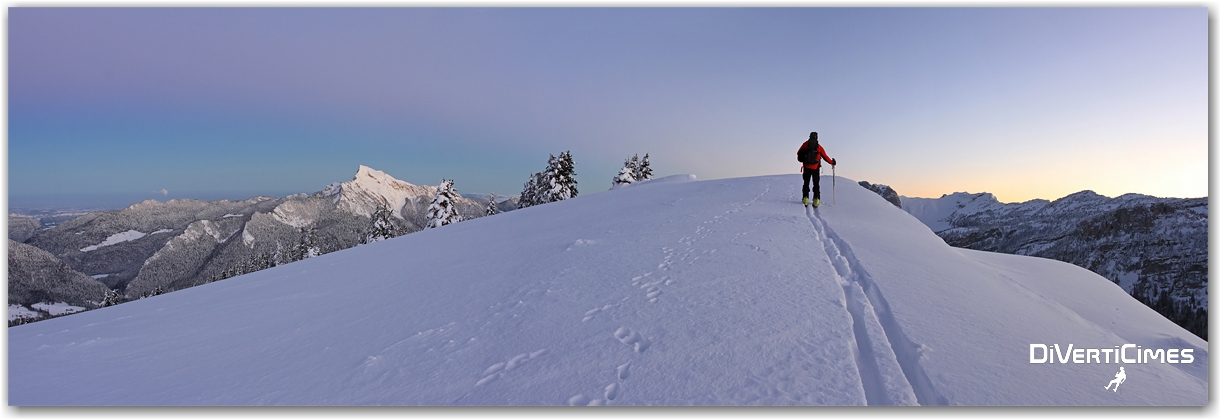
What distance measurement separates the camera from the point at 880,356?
3.10 metres

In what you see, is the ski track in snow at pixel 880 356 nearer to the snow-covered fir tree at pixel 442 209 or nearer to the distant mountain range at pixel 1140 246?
the snow-covered fir tree at pixel 442 209

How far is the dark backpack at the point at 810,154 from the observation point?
10.6m

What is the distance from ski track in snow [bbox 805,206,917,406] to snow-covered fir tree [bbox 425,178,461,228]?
30.0m

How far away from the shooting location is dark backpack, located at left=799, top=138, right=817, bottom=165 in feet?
34.8

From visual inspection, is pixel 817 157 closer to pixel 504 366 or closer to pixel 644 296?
pixel 644 296

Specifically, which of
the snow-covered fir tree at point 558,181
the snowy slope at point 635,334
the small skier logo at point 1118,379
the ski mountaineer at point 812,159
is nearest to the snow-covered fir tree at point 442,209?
the snow-covered fir tree at point 558,181

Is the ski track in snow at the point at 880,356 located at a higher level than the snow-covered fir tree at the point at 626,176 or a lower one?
lower

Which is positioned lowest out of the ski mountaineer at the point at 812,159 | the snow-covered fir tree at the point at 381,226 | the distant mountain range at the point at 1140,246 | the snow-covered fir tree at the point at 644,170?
the distant mountain range at the point at 1140,246

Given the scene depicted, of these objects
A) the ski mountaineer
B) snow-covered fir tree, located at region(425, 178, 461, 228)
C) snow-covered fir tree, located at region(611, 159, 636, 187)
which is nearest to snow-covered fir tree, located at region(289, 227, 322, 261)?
snow-covered fir tree, located at region(425, 178, 461, 228)

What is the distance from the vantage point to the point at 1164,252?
15400 centimetres

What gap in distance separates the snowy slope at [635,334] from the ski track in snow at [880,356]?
0.5 inches

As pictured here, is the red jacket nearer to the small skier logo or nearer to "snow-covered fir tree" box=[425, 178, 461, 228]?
the small skier logo

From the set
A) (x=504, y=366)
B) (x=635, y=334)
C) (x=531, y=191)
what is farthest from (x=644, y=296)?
(x=531, y=191)

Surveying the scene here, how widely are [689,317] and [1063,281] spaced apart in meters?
6.57
